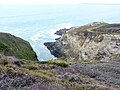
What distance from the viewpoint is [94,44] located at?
57844 millimetres

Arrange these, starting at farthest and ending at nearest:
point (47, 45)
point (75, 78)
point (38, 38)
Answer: point (38, 38) < point (47, 45) < point (75, 78)

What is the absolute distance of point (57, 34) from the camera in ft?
366

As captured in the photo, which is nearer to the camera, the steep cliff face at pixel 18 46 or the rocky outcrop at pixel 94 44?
the steep cliff face at pixel 18 46

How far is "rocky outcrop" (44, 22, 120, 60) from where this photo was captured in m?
52.3

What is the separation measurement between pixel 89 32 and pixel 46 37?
140 feet

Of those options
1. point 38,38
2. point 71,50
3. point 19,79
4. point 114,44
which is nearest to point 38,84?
point 19,79

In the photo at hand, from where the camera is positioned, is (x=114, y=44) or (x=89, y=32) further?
(x=89, y=32)

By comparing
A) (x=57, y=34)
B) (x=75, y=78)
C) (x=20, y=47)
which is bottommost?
(x=57, y=34)

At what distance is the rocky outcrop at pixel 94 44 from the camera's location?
5234cm

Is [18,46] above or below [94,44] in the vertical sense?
above

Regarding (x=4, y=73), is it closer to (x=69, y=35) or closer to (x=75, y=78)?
(x=75, y=78)

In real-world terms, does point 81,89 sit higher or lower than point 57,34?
higher

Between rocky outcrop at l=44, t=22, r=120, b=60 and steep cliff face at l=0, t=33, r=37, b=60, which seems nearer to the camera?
steep cliff face at l=0, t=33, r=37, b=60

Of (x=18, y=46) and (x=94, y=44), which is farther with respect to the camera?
(x=94, y=44)
